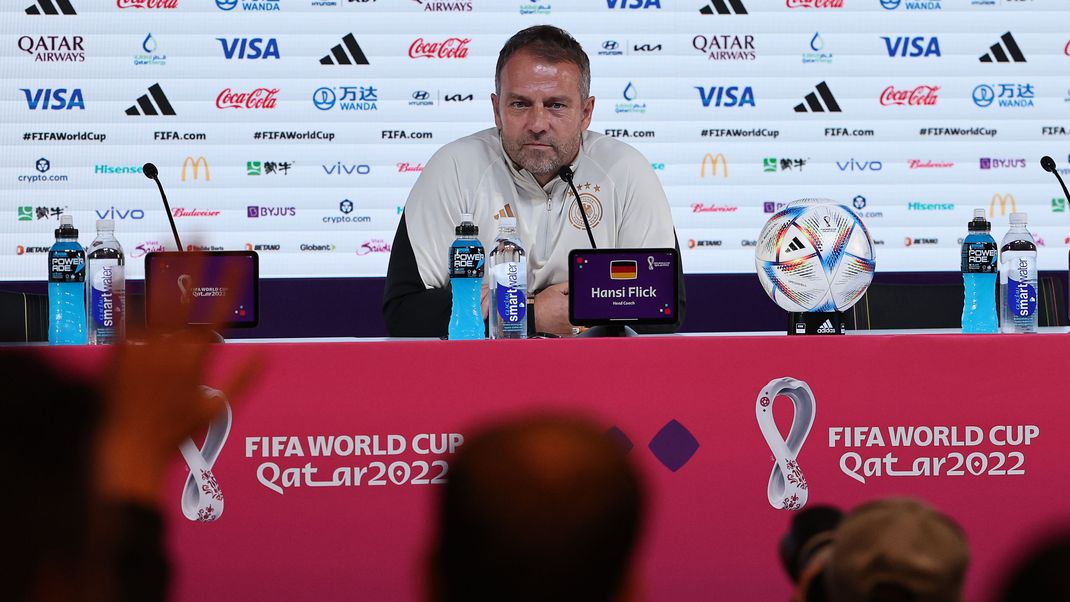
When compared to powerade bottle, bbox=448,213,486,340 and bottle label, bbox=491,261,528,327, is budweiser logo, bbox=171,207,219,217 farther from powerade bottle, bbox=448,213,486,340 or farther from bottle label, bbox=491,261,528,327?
bottle label, bbox=491,261,528,327

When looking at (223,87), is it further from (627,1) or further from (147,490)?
(147,490)

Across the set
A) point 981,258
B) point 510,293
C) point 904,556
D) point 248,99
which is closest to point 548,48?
point 510,293

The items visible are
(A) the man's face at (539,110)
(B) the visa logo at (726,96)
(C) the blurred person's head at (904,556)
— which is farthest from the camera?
(B) the visa logo at (726,96)

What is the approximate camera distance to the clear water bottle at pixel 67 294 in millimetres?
2119

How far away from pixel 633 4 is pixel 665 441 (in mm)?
3007

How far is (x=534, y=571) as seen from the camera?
0.57m

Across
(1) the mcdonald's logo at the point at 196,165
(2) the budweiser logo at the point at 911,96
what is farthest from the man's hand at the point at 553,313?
(2) the budweiser logo at the point at 911,96

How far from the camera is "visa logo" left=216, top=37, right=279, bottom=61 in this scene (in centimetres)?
454

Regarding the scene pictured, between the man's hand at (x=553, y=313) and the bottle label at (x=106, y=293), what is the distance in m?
0.82

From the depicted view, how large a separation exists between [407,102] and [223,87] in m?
0.72

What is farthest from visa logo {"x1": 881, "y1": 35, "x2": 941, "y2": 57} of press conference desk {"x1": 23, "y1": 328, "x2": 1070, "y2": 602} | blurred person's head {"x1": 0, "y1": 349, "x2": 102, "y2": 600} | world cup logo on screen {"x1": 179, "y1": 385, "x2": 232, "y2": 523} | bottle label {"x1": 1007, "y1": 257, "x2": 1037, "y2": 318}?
blurred person's head {"x1": 0, "y1": 349, "x2": 102, "y2": 600}

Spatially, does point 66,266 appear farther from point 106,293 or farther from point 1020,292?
point 1020,292

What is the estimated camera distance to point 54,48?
4.50 meters

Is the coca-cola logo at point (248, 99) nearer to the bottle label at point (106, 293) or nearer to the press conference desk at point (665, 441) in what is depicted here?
the bottle label at point (106, 293)
